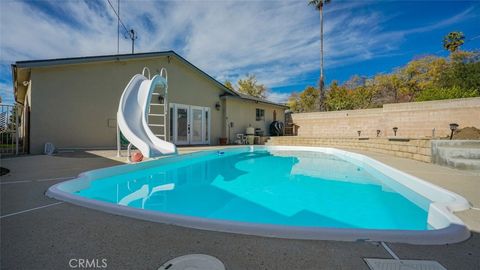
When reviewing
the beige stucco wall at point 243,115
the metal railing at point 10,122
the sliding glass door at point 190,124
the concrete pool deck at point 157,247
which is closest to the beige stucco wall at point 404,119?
the beige stucco wall at point 243,115

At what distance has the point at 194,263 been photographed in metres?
1.57

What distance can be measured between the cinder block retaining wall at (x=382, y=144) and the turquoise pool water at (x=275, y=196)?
1.66m

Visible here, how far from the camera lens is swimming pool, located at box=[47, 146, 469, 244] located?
2.03 meters

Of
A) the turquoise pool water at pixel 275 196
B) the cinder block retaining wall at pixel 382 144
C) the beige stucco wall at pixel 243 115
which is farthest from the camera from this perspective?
the beige stucco wall at pixel 243 115

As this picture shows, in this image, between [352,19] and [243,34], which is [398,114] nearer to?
[352,19]

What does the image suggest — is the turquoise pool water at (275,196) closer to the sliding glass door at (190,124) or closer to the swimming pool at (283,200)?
the swimming pool at (283,200)

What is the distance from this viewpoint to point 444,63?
2580cm

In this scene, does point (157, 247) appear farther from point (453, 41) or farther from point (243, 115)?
point (453, 41)

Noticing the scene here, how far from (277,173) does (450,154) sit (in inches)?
175

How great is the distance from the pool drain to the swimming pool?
453mm

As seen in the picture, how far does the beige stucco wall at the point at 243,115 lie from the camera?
15699mm

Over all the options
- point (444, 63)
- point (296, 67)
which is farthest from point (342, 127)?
point (444, 63)

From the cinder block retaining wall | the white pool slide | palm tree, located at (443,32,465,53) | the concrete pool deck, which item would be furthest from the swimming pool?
palm tree, located at (443,32,465,53)

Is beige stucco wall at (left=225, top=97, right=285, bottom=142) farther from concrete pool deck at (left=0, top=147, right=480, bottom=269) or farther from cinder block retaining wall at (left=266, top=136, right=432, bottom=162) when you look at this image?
concrete pool deck at (left=0, top=147, right=480, bottom=269)
